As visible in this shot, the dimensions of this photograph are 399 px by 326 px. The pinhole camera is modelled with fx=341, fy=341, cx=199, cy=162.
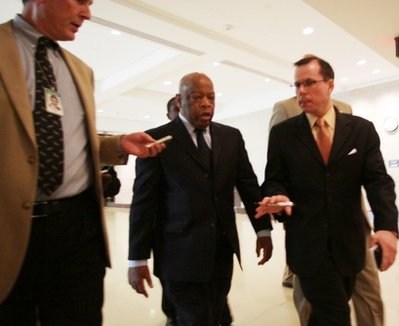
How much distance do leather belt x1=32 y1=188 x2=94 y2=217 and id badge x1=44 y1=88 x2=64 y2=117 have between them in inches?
11.4

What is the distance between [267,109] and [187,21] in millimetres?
7038

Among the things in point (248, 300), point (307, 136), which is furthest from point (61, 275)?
point (248, 300)

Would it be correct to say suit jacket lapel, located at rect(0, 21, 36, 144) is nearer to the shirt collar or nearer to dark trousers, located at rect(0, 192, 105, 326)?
dark trousers, located at rect(0, 192, 105, 326)

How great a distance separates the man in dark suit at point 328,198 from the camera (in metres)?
1.52

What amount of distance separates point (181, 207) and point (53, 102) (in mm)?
780

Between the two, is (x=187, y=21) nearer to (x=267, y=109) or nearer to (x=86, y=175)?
(x=86, y=175)

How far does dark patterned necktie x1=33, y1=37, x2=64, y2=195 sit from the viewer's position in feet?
3.56

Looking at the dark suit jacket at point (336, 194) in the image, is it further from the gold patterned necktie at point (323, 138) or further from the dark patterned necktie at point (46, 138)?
the dark patterned necktie at point (46, 138)

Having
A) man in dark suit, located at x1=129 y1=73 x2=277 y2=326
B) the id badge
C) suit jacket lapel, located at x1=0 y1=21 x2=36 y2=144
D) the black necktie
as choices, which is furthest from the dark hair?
suit jacket lapel, located at x1=0 y1=21 x2=36 y2=144

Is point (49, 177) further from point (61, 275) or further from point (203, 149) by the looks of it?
point (203, 149)

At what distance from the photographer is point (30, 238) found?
3.46 ft

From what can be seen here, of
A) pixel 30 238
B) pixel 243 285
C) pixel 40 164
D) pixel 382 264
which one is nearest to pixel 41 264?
pixel 30 238

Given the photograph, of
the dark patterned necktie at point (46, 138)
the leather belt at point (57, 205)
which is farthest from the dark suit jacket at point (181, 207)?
the dark patterned necktie at point (46, 138)

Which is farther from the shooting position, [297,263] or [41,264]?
[297,263]
